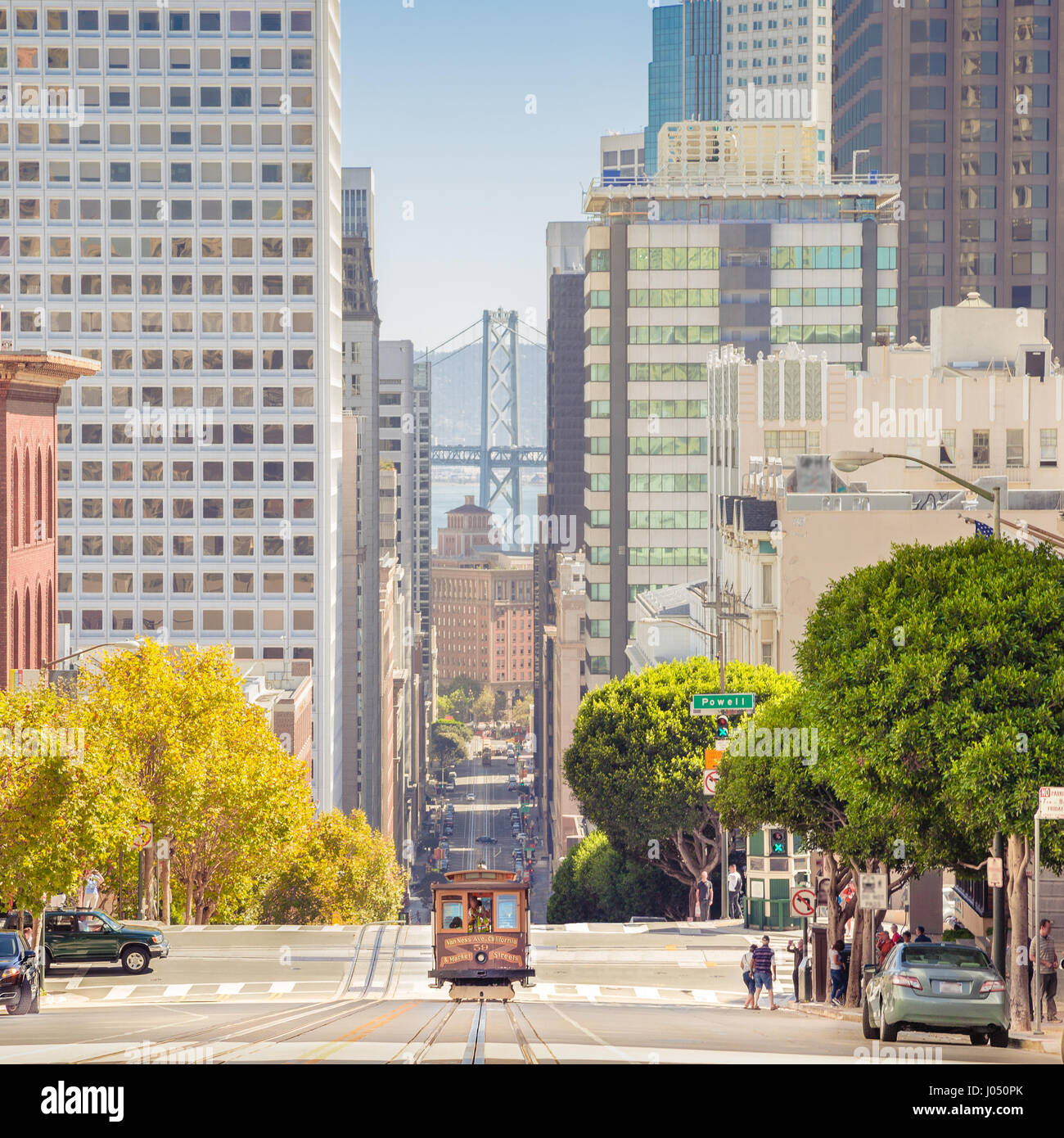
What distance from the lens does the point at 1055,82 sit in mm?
152625

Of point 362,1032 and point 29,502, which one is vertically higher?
point 29,502

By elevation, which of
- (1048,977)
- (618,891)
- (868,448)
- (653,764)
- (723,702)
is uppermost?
(868,448)

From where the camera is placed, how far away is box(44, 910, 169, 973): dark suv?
45250 mm

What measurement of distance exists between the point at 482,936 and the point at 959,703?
16.5 meters

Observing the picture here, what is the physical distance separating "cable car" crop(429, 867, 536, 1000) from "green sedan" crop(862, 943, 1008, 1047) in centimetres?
1823

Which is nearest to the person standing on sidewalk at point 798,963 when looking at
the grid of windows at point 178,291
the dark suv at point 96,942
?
the dark suv at point 96,942

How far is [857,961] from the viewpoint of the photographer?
39.0 m

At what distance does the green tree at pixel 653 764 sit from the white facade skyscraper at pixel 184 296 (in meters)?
71.6

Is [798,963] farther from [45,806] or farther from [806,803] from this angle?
[45,806]

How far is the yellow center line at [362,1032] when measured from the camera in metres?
22.7

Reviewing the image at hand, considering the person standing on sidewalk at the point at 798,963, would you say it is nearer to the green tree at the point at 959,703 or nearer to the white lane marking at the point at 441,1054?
the green tree at the point at 959,703

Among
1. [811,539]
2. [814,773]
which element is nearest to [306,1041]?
[814,773]

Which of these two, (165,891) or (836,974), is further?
(165,891)

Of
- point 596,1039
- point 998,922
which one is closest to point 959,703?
point 998,922
